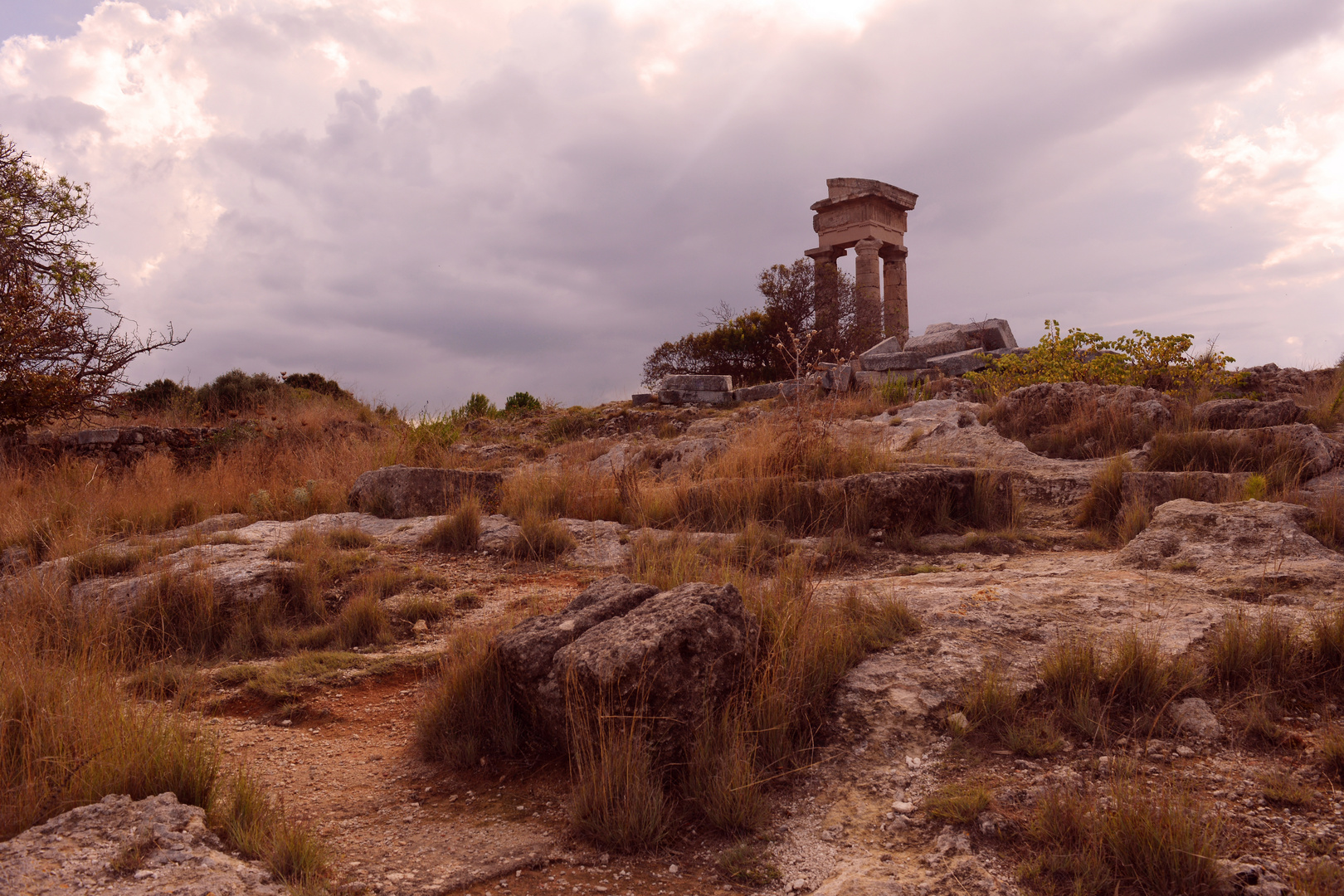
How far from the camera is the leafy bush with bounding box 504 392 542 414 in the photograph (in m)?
17.3

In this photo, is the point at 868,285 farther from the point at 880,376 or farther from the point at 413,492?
the point at 413,492

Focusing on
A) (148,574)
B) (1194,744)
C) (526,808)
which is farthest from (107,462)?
(1194,744)

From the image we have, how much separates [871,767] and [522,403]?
15521 mm

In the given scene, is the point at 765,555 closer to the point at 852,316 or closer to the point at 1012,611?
the point at 1012,611

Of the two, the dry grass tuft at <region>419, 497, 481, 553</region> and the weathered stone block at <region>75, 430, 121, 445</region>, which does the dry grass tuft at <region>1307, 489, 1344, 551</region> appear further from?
the weathered stone block at <region>75, 430, 121, 445</region>

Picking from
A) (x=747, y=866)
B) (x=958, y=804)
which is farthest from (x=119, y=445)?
(x=958, y=804)

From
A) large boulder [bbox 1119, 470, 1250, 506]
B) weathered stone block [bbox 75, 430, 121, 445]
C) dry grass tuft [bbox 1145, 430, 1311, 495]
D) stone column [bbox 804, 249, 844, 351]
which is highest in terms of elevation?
stone column [bbox 804, 249, 844, 351]

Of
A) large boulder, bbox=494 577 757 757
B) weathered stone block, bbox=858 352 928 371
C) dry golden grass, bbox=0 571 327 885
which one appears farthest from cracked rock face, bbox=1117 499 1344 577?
weathered stone block, bbox=858 352 928 371

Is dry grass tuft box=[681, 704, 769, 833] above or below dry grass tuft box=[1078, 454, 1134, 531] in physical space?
below

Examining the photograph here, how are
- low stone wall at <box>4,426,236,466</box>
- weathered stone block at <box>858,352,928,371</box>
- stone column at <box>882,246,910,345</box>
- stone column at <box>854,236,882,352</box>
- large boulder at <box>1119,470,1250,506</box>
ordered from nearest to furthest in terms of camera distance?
large boulder at <box>1119,470,1250,506</box> → low stone wall at <box>4,426,236,466</box> → weathered stone block at <box>858,352,928,371</box> → stone column at <box>854,236,882,352</box> → stone column at <box>882,246,910,345</box>

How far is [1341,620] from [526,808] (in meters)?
3.23

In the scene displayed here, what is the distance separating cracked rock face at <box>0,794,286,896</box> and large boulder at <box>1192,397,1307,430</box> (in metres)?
8.41

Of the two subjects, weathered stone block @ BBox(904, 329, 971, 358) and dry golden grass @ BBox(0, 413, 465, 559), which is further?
weathered stone block @ BBox(904, 329, 971, 358)

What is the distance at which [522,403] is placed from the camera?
1769cm
